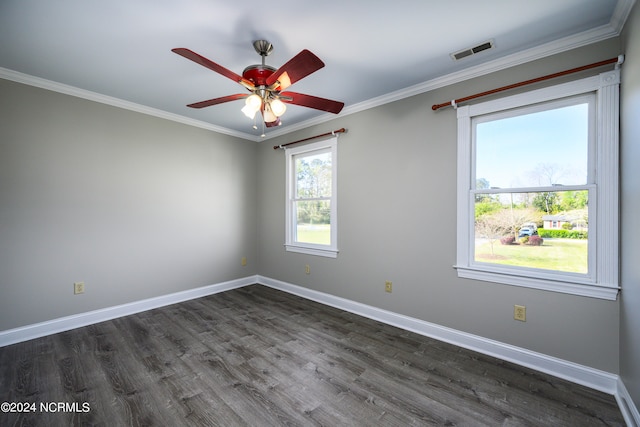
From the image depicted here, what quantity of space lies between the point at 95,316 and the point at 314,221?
281 cm

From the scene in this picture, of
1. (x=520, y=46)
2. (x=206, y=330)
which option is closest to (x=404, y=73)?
(x=520, y=46)

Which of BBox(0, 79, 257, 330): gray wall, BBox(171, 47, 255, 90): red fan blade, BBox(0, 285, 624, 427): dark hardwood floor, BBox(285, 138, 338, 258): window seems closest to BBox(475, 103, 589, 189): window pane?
BBox(0, 285, 624, 427): dark hardwood floor

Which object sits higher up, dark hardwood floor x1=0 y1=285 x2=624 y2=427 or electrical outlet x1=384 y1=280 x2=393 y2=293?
electrical outlet x1=384 y1=280 x2=393 y2=293

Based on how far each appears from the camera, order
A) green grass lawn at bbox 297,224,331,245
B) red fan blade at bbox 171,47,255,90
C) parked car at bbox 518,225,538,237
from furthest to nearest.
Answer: green grass lawn at bbox 297,224,331,245 → parked car at bbox 518,225,538,237 → red fan blade at bbox 171,47,255,90

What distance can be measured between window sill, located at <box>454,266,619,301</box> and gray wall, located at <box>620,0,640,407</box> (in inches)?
3.8

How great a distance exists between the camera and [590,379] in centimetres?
196

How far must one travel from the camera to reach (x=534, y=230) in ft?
7.39

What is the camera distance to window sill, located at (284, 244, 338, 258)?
362 cm

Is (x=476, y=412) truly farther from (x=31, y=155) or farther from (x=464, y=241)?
(x=31, y=155)

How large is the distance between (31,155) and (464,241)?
170 inches

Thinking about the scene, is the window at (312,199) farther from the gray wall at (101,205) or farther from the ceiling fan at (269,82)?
the ceiling fan at (269,82)

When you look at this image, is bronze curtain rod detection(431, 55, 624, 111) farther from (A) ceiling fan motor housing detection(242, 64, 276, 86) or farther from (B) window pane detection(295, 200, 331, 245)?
(B) window pane detection(295, 200, 331, 245)

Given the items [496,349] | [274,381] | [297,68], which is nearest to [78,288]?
[274,381]

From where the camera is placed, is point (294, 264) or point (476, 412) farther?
point (294, 264)
